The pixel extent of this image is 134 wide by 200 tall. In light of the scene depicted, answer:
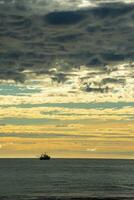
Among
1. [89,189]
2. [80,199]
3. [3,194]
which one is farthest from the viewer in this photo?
[89,189]

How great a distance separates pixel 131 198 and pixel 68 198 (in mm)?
13009

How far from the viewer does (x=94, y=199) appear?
4525 inches

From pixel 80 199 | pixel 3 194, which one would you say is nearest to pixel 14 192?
pixel 3 194

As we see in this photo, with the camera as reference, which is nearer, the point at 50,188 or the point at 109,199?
the point at 109,199

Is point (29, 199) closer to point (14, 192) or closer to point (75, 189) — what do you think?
point (14, 192)

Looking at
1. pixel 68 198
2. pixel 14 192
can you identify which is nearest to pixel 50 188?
pixel 14 192

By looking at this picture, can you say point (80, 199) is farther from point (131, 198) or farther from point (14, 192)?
point (14, 192)

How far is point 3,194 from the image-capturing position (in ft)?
438

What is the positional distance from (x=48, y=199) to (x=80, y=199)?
254 inches

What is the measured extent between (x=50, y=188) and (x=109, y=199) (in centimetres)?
4220

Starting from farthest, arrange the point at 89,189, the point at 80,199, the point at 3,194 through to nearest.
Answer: the point at 89,189
the point at 3,194
the point at 80,199

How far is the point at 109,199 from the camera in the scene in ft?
376

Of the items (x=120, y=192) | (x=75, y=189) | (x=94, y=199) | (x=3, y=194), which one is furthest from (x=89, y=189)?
(x=94, y=199)

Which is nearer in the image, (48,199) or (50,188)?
(48,199)
